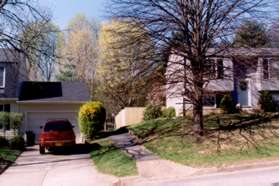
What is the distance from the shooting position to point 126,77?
22.4 m

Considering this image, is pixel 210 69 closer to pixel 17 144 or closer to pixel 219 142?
pixel 219 142

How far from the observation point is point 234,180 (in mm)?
12781

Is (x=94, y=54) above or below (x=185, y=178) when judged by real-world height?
above

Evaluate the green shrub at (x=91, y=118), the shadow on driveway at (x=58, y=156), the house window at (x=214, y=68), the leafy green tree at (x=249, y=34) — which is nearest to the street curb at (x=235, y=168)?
the house window at (x=214, y=68)

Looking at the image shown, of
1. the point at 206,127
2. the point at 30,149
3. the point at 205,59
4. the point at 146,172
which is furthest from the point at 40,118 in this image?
the point at 146,172

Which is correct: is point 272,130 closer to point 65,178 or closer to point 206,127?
point 206,127

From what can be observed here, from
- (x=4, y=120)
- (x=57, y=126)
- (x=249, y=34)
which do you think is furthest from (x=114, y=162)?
(x=4, y=120)

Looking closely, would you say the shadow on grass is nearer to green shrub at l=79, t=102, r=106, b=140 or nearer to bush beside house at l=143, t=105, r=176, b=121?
green shrub at l=79, t=102, r=106, b=140

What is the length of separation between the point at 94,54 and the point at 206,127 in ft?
113

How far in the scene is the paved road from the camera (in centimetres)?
1228

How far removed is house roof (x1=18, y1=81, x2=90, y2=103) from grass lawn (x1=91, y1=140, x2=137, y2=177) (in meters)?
13.1

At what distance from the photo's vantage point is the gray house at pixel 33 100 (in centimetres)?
3394

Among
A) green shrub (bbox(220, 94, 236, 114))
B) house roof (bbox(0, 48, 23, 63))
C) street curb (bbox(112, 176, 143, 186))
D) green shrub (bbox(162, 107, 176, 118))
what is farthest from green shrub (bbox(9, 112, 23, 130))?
street curb (bbox(112, 176, 143, 186))

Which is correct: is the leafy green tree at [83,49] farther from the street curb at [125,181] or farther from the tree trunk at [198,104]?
the street curb at [125,181]
